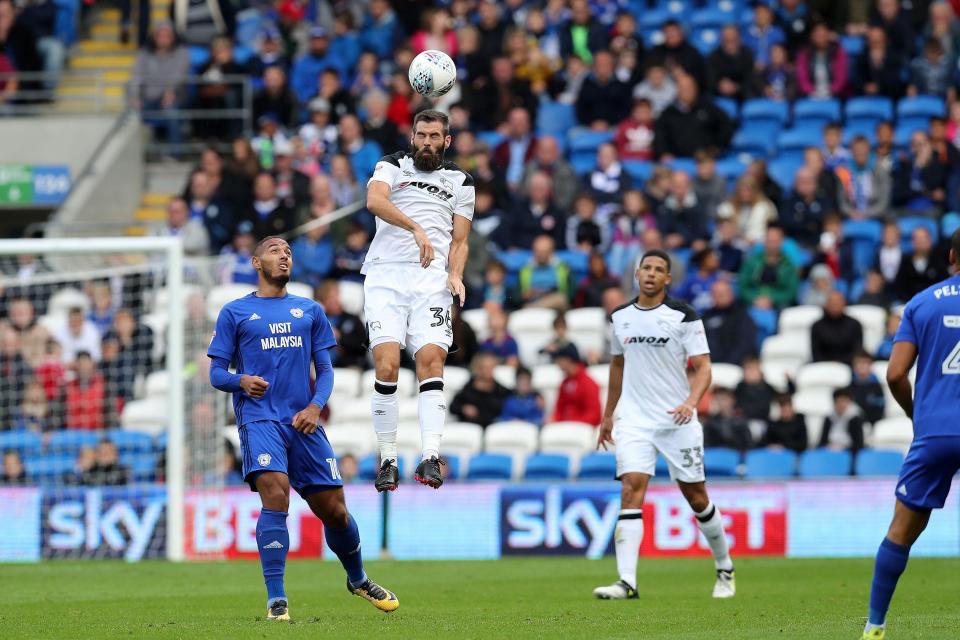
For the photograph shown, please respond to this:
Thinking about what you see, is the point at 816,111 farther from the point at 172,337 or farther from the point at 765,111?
the point at 172,337

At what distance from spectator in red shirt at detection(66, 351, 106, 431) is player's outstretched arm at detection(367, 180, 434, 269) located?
10154mm

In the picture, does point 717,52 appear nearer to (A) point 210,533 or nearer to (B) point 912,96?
(B) point 912,96

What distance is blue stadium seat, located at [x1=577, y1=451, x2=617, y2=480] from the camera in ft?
62.8

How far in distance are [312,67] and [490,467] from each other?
29.8 feet

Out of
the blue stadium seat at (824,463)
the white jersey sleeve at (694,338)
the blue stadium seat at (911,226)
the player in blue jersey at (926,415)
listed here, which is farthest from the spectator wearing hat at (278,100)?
the player in blue jersey at (926,415)

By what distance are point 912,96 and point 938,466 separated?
51.6ft

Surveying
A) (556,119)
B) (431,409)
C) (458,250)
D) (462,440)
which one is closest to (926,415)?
(431,409)

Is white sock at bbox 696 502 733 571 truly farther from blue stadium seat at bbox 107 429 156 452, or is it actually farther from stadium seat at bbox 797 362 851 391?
blue stadium seat at bbox 107 429 156 452

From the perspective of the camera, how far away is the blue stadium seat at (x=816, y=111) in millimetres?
23562

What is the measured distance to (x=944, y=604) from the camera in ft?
38.3

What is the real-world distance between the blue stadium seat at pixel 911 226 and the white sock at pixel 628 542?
31.8ft

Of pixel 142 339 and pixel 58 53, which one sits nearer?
pixel 142 339

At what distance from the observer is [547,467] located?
19.3 meters

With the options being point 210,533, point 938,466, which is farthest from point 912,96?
point 938,466
